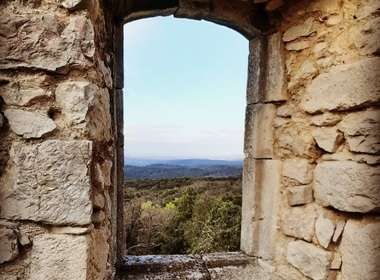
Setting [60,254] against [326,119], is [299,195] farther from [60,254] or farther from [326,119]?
[60,254]

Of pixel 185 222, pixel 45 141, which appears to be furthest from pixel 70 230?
pixel 185 222

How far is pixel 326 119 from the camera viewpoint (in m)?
1.50

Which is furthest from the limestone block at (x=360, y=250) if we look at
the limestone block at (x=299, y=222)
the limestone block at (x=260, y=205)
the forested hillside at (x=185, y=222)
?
the forested hillside at (x=185, y=222)

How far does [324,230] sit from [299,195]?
23cm

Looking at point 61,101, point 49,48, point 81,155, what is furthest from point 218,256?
point 49,48

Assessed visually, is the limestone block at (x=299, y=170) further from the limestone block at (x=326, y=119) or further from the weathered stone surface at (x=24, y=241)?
the weathered stone surface at (x=24, y=241)

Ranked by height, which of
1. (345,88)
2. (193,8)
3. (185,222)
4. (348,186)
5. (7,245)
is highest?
(193,8)

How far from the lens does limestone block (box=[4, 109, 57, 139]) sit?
3.32 feet

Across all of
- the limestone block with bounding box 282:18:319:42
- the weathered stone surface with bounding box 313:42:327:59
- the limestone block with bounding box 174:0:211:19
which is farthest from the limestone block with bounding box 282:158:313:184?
the limestone block with bounding box 174:0:211:19

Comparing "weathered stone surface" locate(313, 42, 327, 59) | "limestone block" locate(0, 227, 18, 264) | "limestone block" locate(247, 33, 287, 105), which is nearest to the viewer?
"limestone block" locate(0, 227, 18, 264)

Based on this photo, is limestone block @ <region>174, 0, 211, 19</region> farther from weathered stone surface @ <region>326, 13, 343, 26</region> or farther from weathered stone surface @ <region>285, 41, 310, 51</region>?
weathered stone surface @ <region>326, 13, 343, 26</region>

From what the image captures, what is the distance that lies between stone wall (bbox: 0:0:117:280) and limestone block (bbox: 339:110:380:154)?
1.17 meters

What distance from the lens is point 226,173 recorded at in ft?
22.2

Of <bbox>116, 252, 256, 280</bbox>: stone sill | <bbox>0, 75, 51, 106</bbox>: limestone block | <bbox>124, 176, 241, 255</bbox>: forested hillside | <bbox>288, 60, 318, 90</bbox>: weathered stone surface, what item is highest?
<bbox>288, 60, 318, 90</bbox>: weathered stone surface
